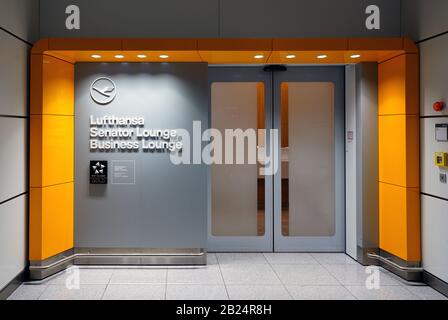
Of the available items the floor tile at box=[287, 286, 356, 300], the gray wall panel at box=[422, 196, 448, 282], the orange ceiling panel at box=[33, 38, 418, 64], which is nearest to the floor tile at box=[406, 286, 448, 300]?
the gray wall panel at box=[422, 196, 448, 282]

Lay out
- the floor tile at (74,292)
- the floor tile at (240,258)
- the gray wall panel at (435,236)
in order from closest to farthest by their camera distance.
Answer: the floor tile at (74,292) < the gray wall panel at (435,236) < the floor tile at (240,258)

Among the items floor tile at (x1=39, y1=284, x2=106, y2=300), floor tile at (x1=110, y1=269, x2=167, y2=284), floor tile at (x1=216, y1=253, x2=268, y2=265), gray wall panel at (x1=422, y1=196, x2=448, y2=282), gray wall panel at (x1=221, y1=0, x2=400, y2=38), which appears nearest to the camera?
floor tile at (x1=39, y1=284, x2=106, y2=300)

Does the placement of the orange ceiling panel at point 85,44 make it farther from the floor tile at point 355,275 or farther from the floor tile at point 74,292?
the floor tile at point 355,275

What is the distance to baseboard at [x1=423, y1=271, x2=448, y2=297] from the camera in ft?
17.1

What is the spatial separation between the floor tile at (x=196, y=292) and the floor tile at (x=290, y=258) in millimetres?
1443

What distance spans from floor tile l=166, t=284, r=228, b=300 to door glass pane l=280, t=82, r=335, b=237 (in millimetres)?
2184

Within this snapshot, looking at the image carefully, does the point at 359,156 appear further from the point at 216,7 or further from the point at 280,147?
the point at 216,7

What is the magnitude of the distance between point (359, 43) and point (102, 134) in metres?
3.65

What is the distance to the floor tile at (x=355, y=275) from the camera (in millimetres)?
5711

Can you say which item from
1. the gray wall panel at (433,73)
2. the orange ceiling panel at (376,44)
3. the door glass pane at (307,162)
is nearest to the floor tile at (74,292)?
the door glass pane at (307,162)

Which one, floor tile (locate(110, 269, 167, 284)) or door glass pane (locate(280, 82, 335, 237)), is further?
door glass pane (locate(280, 82, 335, 237))

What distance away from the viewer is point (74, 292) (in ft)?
17.3

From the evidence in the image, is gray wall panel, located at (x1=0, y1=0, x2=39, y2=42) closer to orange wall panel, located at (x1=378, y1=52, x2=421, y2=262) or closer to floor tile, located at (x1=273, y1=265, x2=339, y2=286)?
floor tile, located at (x1=273, y1=265, x2=339, y2=286)
